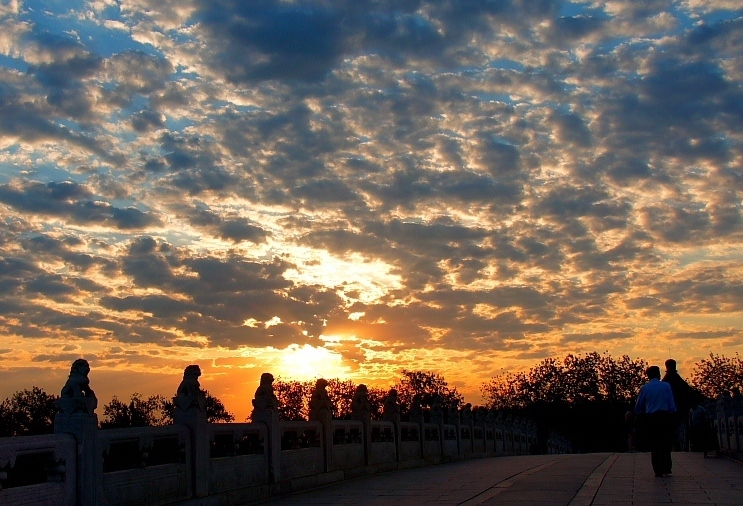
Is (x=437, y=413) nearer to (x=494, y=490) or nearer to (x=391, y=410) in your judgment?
(x=391, y=410)

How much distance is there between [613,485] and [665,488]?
970 mm

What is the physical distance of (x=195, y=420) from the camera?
13.1 meters

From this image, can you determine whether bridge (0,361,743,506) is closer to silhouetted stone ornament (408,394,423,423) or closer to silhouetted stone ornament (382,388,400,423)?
silhouetted stone ornament (382,388,400,423)

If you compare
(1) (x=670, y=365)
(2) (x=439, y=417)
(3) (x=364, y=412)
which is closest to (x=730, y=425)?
(1) (x=670, y=365)

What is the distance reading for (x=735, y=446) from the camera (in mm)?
21766

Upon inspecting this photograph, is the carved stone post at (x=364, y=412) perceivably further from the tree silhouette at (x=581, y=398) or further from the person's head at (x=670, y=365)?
the tree silhouette at (x=581, y=398)

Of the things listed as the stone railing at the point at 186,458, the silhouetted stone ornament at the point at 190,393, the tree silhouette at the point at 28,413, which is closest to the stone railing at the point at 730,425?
the stone railing at the point at 186,458

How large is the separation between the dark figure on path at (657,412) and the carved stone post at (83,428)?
958cm

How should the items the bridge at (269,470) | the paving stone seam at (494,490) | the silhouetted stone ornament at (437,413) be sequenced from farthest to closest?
the silhouetted stone ornament at (437,413) < the paving stone seam at (494,490) < the bridge at (269,470)

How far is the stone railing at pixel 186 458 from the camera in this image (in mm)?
9891

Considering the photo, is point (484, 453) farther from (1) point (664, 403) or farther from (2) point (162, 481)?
(2) point (162, 481)

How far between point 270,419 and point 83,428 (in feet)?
19.4

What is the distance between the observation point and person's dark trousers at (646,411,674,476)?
15.4m

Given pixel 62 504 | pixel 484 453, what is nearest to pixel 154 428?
pixel 62 504
